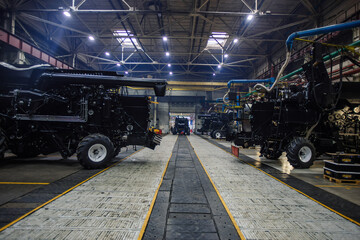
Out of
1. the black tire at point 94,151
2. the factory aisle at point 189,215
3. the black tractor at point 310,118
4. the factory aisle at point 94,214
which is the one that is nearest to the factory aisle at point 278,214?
the factory aisle at point 189,215

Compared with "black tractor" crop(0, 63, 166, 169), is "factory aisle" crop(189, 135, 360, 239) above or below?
below

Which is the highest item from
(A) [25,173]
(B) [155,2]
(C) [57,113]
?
(B) [155,2]

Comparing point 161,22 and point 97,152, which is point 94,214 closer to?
point 97,152

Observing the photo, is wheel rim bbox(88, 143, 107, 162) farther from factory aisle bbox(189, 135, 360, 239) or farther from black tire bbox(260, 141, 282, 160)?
black tire bbox(260, 141, 282, 160)

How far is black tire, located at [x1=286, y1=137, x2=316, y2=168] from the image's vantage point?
646cm

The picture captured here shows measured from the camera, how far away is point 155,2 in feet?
42.5

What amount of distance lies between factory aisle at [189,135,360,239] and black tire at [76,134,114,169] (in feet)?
11.6

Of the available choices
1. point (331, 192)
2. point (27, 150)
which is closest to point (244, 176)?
point (331, 192)

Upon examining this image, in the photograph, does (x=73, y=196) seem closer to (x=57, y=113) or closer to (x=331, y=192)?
(x=57, y=113)

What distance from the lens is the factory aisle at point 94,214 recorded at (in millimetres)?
2444

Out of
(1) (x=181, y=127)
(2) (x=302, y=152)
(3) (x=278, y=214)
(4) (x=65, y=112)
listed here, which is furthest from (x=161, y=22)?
(1) (x=181, y=127)

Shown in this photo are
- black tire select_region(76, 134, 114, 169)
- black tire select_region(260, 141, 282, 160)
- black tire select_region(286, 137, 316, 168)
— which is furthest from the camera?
black tire select_region(260, 141, 282, 160)

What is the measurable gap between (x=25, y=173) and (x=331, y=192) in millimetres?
7872

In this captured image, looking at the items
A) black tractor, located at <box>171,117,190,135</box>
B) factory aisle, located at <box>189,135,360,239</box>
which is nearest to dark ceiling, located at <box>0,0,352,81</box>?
black tractor, located at <box>171,117,190,135</box>
